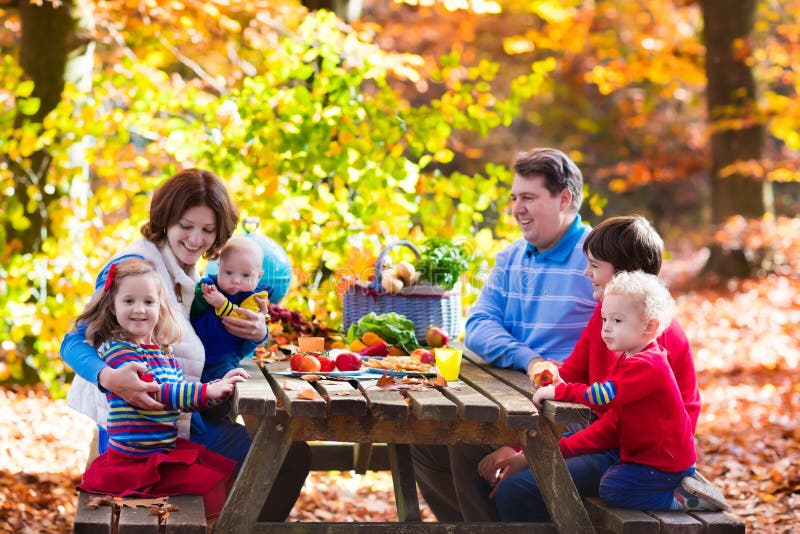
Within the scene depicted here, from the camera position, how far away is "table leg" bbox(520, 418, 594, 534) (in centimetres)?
287

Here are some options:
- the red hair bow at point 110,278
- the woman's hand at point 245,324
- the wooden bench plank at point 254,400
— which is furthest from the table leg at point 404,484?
the red hair bow at point 110,278

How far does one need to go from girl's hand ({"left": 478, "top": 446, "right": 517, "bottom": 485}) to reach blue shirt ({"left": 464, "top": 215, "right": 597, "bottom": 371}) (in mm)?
312

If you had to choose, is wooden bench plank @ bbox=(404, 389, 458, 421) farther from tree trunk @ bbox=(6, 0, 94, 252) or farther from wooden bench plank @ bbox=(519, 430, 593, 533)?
tree trunk @ bbox=(6, 0, 94, 252)

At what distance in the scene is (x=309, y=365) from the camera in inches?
132

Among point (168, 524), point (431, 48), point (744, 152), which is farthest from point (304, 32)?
point (431, 48)

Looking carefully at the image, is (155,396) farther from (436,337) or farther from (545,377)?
(436,337)

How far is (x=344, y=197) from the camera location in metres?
5.46

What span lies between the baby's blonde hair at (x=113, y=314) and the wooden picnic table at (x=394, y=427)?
1.24 ft

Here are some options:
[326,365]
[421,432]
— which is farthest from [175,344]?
[421,432]

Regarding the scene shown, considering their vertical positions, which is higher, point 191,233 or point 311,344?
point 191,233

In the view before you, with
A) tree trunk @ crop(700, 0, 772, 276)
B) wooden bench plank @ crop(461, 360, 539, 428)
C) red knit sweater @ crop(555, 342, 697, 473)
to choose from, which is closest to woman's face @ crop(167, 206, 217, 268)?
wooden bench plank @ crop(461, 360, 539, 428)

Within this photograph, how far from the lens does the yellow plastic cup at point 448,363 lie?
3.27m

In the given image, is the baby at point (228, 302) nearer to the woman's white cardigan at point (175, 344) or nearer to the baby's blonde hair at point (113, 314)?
the woman's white cardigan at point (175, 344)

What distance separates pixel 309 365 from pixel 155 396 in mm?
528
